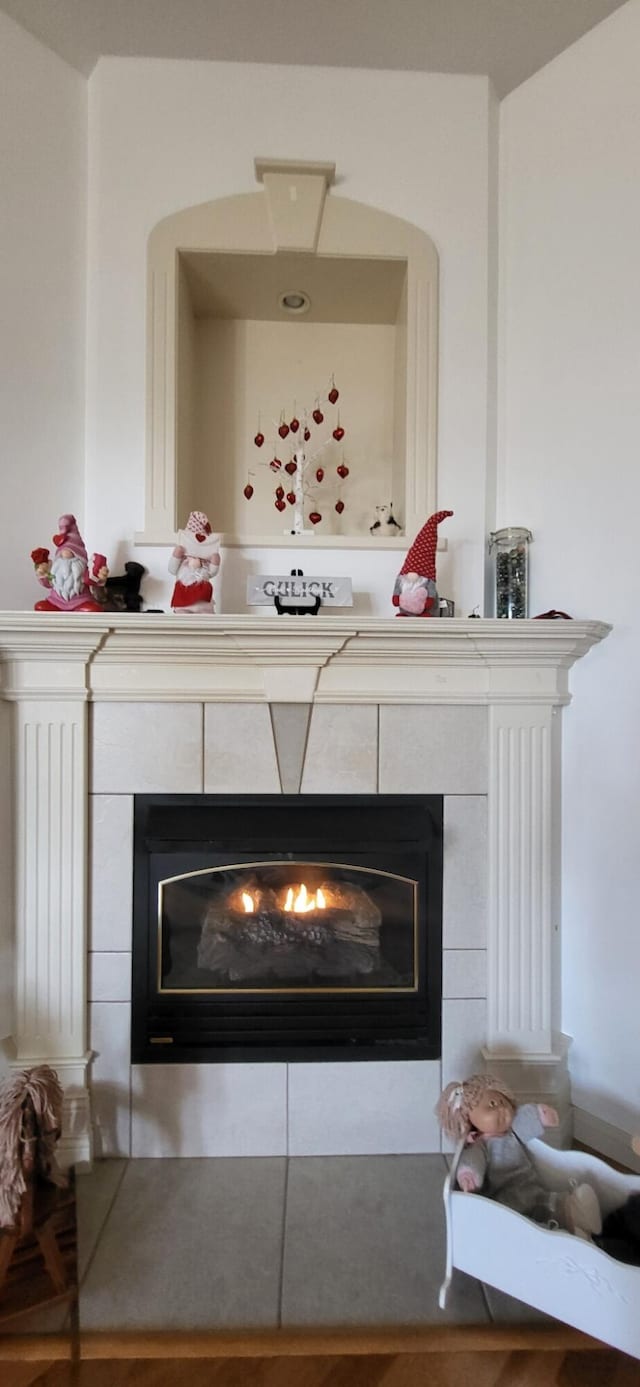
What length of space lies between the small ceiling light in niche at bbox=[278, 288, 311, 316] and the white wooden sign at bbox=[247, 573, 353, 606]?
3.11ft

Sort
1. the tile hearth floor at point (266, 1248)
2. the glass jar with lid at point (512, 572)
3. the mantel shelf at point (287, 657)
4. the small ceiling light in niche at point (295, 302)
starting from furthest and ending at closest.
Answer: the small ceiling light in niche at point (295, 302) < the glass jar with lid at point (512, 572) < the mantel shelf at point (287, 657) < the tile hearth floor at point (266, 1248)

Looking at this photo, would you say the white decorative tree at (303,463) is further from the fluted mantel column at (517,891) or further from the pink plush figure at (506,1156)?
the pink plush figure at (506,1156)

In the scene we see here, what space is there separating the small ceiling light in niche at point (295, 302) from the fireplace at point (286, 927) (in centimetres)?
147

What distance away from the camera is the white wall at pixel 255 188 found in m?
1.75

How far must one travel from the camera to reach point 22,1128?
130 cm

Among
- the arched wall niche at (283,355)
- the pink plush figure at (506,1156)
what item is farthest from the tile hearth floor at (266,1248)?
the arched wall niche at (283,355)

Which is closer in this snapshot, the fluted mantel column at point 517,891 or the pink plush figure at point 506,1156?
the pink plush figure at point 506,1156

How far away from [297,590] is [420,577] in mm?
300

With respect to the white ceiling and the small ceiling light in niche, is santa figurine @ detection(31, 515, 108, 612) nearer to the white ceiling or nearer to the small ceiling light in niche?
the small ceiling light in niche

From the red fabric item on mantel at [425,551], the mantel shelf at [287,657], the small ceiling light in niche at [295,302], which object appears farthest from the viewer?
the small ceiling light in niche at [295,302]

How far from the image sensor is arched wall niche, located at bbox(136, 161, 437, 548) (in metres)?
1.74

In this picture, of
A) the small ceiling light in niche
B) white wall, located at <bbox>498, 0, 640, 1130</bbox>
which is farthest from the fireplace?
the small ceiling light in niche

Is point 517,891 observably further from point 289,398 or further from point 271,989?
point 289,398

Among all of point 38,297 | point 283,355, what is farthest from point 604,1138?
point 38,297
